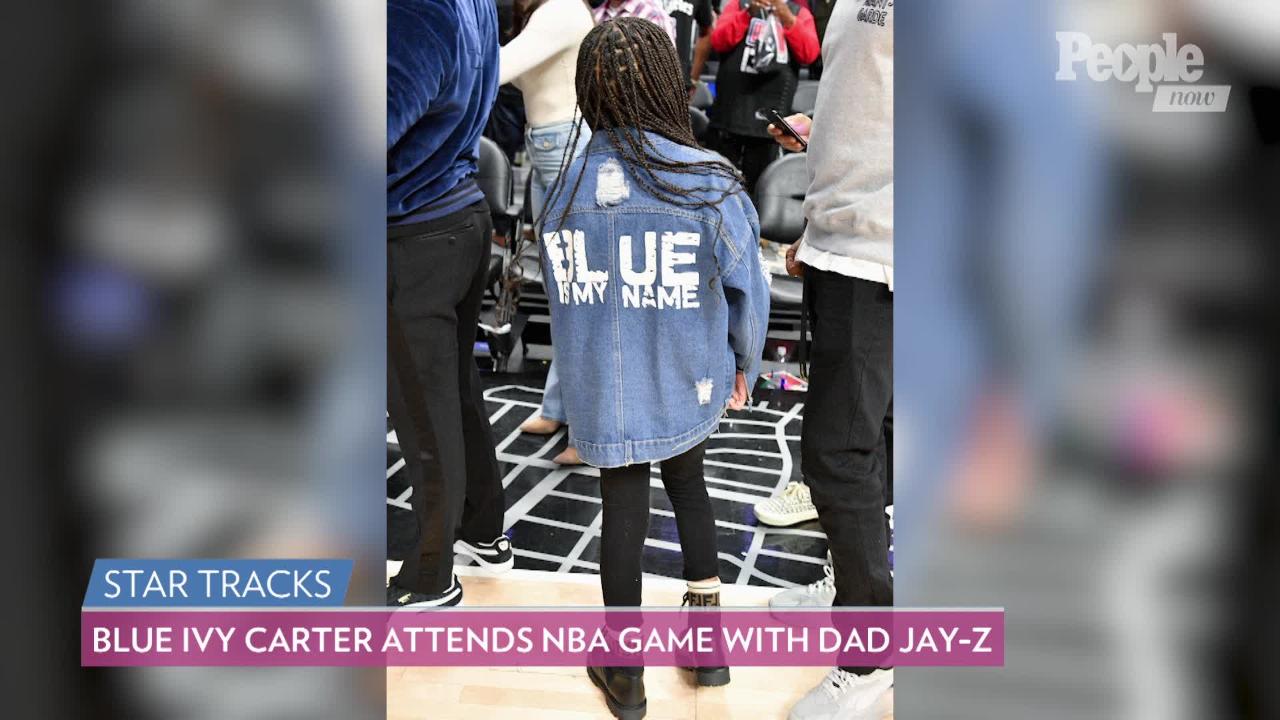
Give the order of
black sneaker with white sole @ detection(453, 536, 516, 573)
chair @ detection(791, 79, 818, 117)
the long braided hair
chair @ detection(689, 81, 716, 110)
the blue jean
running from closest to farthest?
the long braided hair
black sneaker with white sole @ detection(453, 536, 516, 573)
the blue jean
chair @ detection(791, 79, 818, 117)
chair @ detection(689, 81, 716, 110)

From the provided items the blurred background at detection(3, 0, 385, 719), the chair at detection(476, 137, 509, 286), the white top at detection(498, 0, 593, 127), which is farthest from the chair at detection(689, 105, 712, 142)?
the blurred background at detection(3, 0, 385, 719)

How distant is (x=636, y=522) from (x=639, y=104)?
31.7 inches

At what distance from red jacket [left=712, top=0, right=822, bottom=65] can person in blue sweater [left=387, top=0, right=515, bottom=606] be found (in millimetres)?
2624

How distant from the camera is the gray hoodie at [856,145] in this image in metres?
1.81

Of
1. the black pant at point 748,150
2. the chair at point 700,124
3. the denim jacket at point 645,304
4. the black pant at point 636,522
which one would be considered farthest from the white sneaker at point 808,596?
the chair at point 700,124

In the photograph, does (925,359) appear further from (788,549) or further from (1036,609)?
(788,549)

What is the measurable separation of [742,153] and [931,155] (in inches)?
140

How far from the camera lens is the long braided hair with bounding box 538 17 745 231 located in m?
1.92

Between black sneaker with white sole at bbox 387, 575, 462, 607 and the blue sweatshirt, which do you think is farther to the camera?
black sneaker with white sole at bbox 387, 575, 462, 607

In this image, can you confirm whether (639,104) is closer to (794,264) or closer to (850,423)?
(794,264)

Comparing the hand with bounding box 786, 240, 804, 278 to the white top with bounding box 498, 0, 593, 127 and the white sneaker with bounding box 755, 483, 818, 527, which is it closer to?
the white top with bounding box 498, 0, 593, 127

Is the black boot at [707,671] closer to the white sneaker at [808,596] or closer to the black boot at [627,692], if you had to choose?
the black boot at [627,692]

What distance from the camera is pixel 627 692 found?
2.12 meters

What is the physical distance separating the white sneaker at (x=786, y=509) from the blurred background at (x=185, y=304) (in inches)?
74.8
